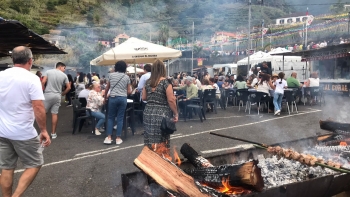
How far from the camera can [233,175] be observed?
303 centimetres

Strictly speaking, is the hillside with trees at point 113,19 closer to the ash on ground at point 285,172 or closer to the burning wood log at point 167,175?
the ash on ground at point 285,172

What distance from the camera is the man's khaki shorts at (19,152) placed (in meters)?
3.43

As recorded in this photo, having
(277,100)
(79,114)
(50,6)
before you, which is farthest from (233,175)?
(50,6)

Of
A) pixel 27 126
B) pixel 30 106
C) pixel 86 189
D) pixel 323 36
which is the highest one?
pixel 323 36

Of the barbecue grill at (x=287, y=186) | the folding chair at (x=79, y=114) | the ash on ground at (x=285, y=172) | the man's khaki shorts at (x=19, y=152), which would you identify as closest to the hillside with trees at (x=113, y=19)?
the folding chair at (x=79, y=114)

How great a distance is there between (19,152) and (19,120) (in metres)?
0.37

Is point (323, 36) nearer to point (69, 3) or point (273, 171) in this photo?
point (273, 171)

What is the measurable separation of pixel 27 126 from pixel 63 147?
351 centimetres

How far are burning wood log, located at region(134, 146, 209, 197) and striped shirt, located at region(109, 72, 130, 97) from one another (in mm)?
3605

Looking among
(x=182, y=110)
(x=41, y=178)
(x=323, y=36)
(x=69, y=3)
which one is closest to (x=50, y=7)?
(x=69, y=3)

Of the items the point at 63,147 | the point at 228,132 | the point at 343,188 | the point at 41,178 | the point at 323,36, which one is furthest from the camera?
the point at 323,36

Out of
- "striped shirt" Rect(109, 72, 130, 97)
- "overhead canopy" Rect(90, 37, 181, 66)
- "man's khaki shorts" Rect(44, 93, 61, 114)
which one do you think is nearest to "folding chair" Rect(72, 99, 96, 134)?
"man's khaki shorts" Rect(44, 93, 61, 114)

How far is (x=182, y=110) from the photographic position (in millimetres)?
10555

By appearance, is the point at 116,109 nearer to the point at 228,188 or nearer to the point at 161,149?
the point at 161,149
